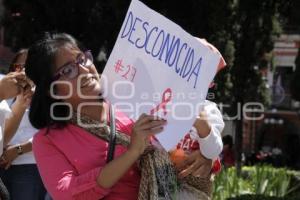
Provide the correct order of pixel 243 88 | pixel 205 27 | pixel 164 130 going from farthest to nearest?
pixel 243 88
pixel 205 27
pixel 164 130

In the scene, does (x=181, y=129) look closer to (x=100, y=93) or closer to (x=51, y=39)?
(x=100, y=93)

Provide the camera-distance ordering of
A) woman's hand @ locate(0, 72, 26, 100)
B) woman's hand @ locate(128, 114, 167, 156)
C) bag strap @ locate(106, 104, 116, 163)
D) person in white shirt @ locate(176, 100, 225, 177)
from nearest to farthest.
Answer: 1. woman's hand @ locate(128, 114, 167, 156)
2. bag strap @ locate(106, 104, 116, 163)
3. person in white shirt @ locate(176, 100, 225, 177)
4. woman's hand @ locate(0, 72, 26, 100)

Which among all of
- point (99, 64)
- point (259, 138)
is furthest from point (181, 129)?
point (259, 138)

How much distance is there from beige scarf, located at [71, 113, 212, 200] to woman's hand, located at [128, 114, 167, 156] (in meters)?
0.16

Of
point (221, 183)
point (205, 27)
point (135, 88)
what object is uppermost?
point (205, 27)

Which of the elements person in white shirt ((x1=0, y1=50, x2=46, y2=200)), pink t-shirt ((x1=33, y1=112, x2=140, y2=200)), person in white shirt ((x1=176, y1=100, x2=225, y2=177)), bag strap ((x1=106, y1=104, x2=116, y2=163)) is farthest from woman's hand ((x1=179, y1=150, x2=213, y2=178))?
person in white shirt ((x1=0, y1=50, x2=46, y2=200))

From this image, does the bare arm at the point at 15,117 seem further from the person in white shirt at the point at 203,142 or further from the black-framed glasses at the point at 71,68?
the person in white shirt at the point at 203,142

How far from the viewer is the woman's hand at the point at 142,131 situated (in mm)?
1980

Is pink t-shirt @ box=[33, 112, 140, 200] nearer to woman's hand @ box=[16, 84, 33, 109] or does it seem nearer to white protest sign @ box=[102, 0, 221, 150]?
white protest sign @ box=[102, 0, 221, 150]

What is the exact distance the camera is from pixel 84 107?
2.24 m

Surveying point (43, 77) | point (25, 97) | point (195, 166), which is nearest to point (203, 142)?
point (195, 166)

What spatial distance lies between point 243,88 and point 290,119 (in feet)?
54.5

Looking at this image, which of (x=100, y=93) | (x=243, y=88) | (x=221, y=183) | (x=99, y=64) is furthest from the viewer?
(x=243, y=88)

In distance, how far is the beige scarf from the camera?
2.12m
